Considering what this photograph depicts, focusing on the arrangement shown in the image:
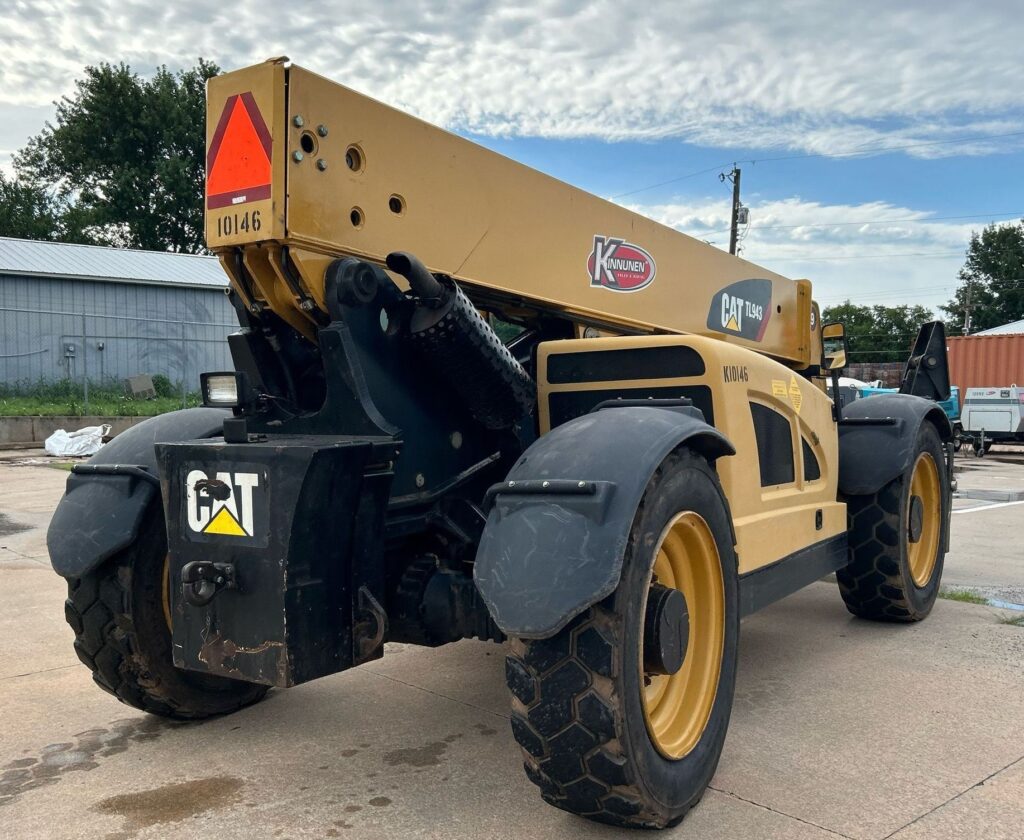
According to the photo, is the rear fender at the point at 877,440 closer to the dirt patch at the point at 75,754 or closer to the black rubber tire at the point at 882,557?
the black rubber tire at the point at 882,557

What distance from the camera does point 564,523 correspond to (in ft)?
8.73

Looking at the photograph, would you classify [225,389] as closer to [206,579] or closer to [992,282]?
[206,579]

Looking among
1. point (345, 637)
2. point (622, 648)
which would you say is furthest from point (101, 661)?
point (622, 648)

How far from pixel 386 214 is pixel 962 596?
16.1 feet

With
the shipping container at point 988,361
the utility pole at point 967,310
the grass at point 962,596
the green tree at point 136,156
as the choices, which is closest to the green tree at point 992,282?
the utility pole at point 967,310

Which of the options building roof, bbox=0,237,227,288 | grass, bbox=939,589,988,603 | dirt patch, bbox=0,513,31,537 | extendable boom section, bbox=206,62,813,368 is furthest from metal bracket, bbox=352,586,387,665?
building roof, bbox=0,237,227,288

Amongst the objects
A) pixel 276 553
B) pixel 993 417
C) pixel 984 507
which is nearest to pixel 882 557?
pixel 276 553

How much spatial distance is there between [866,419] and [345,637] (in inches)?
143

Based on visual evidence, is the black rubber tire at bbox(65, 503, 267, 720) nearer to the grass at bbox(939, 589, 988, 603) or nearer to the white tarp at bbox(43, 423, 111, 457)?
the grass at bbox(939, 589, 988, 603)

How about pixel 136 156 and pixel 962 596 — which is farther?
pixel 136 156

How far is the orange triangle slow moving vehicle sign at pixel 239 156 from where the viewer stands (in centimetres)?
305

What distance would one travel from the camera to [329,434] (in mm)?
3203

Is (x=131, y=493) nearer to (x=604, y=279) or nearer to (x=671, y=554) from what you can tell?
(x=671, y=554)

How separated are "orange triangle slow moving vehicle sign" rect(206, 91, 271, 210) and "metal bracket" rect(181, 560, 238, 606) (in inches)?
47.2
